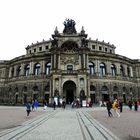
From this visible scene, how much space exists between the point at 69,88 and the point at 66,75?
451cm

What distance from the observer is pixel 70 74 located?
1762 inches

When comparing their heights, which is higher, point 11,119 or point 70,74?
point 70,74

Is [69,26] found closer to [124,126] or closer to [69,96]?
[69,96]

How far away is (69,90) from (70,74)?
5.46 meters

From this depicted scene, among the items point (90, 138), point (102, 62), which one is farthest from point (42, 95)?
point (90, 138)

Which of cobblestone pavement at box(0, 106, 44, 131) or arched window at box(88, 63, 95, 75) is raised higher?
arched window at box(88, 63, 95, 75)

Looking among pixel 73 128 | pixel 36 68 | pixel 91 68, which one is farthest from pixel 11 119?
pixel 36 68

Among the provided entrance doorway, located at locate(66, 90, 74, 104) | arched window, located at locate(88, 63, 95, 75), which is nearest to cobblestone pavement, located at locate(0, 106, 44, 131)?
entrance doorway, located at locate(66, 90, 74, 104)

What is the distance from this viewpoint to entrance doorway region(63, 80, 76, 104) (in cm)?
4687

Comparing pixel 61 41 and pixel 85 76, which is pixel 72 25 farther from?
pixel 85 76

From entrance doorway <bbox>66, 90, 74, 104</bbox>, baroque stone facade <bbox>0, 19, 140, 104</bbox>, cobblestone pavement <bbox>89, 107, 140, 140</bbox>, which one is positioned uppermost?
baroque stone facade <bbox>0, 19, 140, 104</bbox>

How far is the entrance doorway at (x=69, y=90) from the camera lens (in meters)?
46.9

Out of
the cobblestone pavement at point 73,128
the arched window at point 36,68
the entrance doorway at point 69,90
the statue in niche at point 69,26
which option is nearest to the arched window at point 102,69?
→ the entrance doorway at point 69,90

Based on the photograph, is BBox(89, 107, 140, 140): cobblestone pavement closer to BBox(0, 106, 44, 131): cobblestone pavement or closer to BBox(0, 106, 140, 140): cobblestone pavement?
BBox(0, 106, 140, 140): cobblestone pavement
